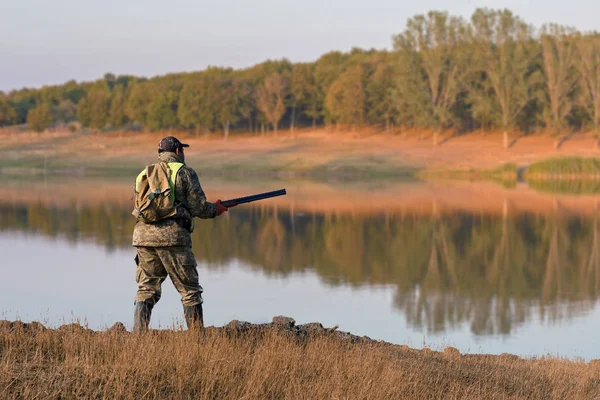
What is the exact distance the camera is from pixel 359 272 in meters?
20.8

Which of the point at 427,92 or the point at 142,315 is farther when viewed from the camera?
the point at 427,92

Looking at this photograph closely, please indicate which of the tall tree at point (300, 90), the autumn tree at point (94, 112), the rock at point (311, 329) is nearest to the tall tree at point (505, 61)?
the tall tree at point (300, 90)

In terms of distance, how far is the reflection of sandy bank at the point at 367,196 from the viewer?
37.6 meters

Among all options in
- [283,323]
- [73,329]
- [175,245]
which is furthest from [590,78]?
[73,329]

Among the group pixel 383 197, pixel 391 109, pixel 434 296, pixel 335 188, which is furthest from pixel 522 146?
pixel 434 296

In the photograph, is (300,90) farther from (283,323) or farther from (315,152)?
(283,323)

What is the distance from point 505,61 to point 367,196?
40.3 m

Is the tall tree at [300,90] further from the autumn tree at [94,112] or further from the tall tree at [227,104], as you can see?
the autumn tree at [94,112]

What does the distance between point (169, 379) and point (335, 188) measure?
4379cm

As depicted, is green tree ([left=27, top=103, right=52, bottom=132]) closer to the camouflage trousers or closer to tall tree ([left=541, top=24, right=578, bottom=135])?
tall tree ([left=541, top=24, right=578, bottom=135])

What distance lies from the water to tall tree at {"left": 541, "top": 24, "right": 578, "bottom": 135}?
4136cm

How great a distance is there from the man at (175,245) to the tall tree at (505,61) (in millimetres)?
72458

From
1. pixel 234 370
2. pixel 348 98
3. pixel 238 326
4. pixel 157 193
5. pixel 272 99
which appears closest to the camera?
pixel 234 370

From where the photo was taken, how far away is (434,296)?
1772 centimetres
